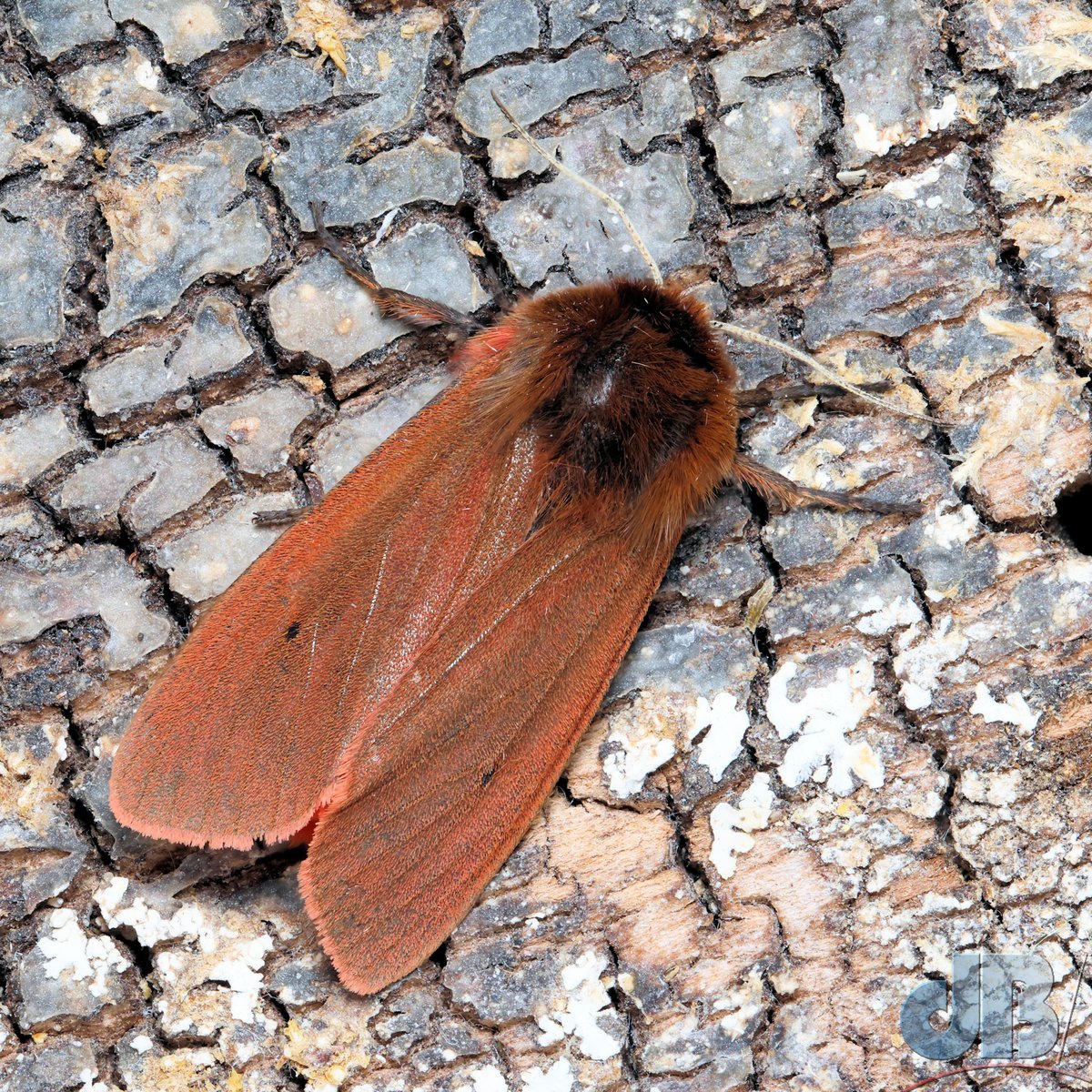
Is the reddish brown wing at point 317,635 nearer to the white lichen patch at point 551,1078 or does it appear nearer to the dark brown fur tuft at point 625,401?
the dark brown fur tuft at point 625,401

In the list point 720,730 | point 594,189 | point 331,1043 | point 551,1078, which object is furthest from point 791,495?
point 331,1043

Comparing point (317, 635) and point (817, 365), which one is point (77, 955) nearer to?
point (317, 635)

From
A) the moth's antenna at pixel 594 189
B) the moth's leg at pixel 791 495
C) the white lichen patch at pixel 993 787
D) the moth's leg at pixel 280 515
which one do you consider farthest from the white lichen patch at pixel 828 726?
the moth's leg at pixel 280 515

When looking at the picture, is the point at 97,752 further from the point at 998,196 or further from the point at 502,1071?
the point at 998,196

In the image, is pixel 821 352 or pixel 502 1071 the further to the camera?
pixel 821 352

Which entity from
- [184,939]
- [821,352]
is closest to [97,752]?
[184,939]

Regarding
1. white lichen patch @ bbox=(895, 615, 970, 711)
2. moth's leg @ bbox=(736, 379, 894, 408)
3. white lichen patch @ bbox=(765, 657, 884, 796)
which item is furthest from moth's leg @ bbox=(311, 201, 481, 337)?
white lichen patch @ bbox=(895, 615, 970, 711)
